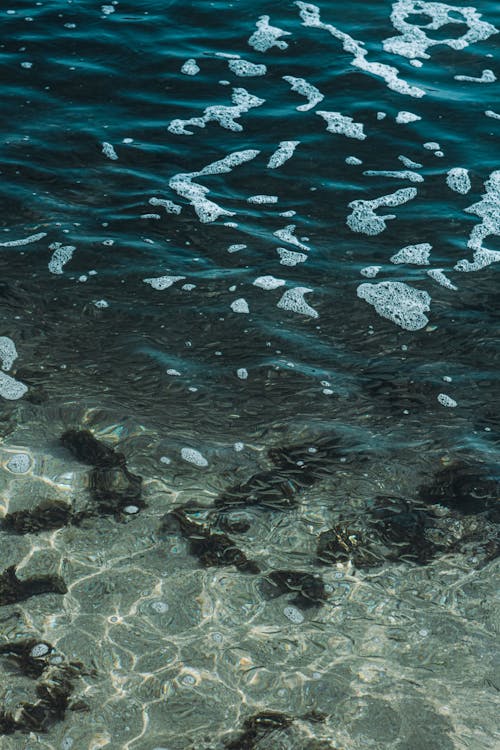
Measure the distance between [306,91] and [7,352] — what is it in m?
5.91

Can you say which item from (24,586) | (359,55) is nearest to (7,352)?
(24,586)

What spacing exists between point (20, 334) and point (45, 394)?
2.65ft

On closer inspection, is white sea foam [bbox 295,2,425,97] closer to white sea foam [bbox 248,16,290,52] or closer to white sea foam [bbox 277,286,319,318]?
white sea foam [bbox 248,16,290,52]

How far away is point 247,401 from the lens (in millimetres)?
Result: 6324

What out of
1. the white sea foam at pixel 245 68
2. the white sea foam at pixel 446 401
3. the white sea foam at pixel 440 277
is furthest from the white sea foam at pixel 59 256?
the white sea foam at pixel 245 68

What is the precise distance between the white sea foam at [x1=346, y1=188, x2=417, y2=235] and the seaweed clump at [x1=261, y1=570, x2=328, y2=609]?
13.8 feet

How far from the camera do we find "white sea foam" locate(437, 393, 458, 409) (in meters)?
6.34

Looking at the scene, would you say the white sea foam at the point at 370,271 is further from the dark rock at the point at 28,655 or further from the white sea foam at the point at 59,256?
the dark rock at the point at 28,655

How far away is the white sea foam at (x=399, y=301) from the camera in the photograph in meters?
7.19

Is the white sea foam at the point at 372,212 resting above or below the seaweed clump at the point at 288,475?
above

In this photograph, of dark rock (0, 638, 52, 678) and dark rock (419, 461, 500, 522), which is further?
dark rock (419, 461, 500, 522)

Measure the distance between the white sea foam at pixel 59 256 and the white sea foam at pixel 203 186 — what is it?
4.47 ft

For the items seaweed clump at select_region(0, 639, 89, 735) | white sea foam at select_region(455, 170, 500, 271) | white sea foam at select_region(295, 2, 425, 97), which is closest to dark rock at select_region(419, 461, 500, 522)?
seaweed clump at select_region(0, 639, 89, 735)

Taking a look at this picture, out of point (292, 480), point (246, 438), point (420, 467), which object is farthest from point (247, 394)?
point (420, 467)
